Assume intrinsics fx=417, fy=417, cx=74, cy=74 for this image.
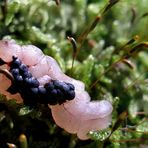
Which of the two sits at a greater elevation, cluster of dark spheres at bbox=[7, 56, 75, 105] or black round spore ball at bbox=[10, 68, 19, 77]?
black round spore ball at bbox=[10, 68, 19, 77]

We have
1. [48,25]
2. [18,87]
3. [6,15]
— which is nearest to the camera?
[18,87]

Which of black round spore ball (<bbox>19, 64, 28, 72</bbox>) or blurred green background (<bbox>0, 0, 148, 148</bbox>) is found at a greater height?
black round spore ball (<bbox>19, 64, 28, 72</bbox>)


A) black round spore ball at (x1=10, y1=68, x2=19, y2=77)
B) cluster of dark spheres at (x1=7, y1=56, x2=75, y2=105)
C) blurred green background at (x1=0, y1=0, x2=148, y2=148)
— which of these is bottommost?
blurred green background at (x1=0, y1=0, x2=148, y2=148)

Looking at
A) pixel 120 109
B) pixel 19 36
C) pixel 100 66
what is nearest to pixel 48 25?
pixel 19 36

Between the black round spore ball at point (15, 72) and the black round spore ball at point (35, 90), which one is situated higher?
the black round spore ball at point (15, 72)

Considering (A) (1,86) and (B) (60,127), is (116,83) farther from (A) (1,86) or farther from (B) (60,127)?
(A) (1,86)
